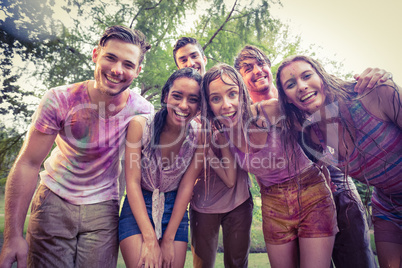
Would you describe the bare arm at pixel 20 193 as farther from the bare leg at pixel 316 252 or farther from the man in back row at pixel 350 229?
the bare leg at pixel 316 252

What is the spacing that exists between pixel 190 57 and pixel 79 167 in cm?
245

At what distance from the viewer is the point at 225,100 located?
8.33 feet

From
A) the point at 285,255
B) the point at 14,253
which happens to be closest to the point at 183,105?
the point at 285,255

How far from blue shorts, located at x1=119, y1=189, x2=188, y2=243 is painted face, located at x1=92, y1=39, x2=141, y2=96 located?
113cm

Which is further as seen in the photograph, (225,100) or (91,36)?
(91,36)

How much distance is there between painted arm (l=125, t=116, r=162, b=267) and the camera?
2.20 m

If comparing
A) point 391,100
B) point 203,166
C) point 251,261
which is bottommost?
point 251,261

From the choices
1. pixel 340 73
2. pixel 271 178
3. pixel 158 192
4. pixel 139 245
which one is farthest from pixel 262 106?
pixel 340 73

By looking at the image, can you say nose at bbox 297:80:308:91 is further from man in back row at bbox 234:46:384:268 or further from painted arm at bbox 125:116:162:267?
painted arm at bbox 125:116:162:267

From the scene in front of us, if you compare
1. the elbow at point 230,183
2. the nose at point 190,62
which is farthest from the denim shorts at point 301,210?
the nose at point 190,62

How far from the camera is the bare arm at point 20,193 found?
2.01 meters

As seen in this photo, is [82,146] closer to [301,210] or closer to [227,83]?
[227,83]

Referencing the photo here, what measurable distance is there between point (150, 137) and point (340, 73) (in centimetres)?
1469

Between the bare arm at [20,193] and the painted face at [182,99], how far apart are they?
47.0 inches
